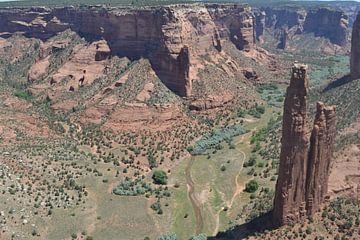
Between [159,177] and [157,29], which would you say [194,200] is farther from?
[157,29]

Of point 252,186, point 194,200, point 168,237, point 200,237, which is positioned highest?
point 252,186

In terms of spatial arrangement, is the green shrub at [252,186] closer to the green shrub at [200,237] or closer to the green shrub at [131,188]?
the green shrub at [200,237]

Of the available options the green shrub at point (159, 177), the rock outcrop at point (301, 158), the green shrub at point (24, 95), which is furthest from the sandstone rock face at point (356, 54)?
the green shrub at point (24, 95)

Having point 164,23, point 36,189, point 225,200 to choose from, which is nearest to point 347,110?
point 225,200

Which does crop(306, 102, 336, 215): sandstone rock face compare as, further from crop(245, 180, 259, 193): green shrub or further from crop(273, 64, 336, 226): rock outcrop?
crop(245, 180, 259, 193): green shrub

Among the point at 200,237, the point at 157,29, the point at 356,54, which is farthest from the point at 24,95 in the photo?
the point at 356,54

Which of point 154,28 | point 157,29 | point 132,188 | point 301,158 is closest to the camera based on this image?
point 301,158

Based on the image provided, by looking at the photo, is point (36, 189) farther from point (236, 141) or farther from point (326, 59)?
point (326, 59)
